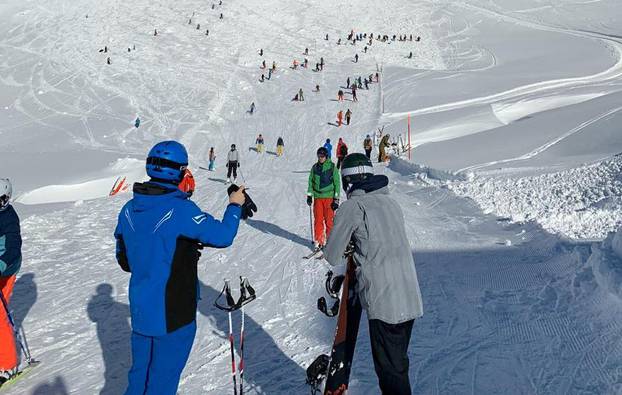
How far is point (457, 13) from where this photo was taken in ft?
203

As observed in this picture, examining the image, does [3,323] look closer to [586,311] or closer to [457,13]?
[586,311]

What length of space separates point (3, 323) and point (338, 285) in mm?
2963

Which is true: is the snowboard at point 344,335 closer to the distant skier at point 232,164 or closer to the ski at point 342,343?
the ski at point 342,343

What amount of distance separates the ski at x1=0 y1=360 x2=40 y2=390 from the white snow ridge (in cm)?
6

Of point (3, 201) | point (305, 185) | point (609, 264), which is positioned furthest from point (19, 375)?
point (305, 185)

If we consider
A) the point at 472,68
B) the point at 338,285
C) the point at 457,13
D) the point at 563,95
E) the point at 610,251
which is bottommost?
the point at 610,251

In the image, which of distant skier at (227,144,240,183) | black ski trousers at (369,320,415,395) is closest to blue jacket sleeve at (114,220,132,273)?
black ski trousers at (369,320,415,395)

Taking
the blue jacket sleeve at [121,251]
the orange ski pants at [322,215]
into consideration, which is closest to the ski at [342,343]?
the blue jacket sleeve at [121,251]

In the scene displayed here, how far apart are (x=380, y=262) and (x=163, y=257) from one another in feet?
4.52

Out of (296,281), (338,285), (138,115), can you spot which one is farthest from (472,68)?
(338,285)

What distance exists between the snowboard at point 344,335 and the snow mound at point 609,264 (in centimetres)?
332

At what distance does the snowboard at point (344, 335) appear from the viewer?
3.87 m

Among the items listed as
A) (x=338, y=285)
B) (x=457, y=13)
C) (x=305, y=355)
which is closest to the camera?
(x=338, y=285)

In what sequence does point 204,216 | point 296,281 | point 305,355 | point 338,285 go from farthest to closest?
point 296,281, point 305,355, point 338,285, point 204,216
